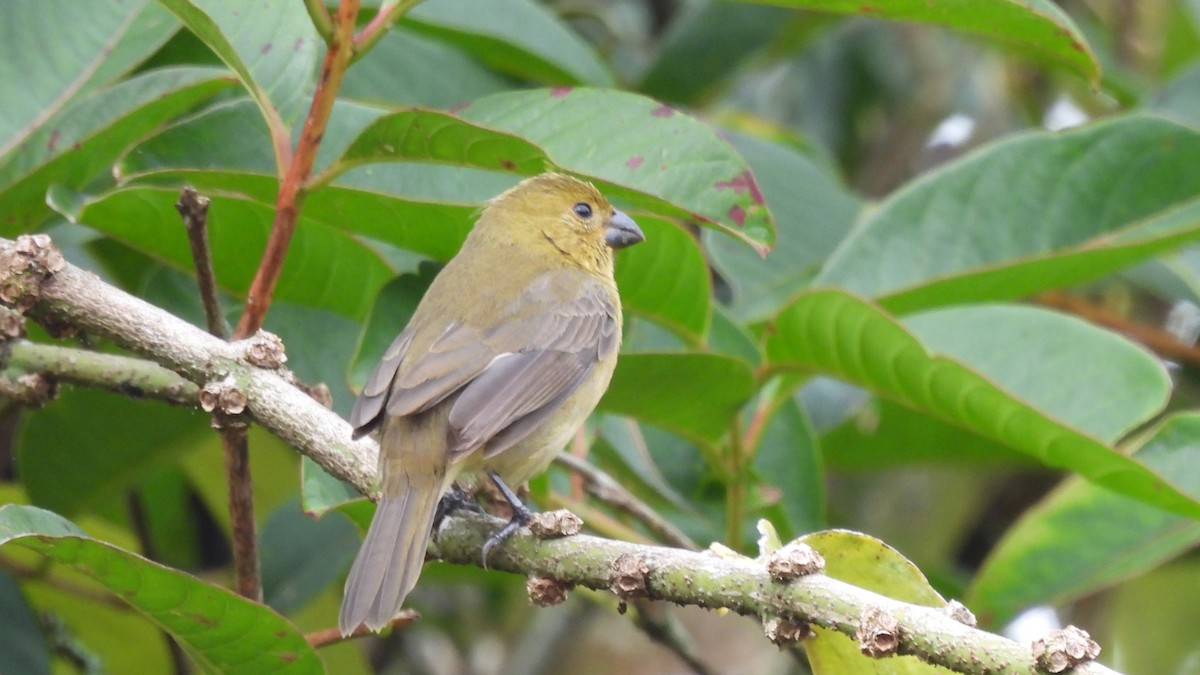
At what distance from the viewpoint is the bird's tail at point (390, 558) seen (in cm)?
260

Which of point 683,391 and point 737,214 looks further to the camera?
point 683,391

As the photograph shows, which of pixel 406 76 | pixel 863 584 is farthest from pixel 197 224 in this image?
pixel 406 76

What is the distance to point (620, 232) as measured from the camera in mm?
4082

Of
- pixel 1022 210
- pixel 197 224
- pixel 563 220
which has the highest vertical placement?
pixel 1022 210

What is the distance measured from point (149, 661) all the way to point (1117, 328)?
321 cm

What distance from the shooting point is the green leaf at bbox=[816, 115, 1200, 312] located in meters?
3.84

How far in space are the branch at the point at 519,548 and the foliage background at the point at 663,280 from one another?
27 centimetres

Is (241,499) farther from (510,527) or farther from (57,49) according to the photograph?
(57,49)

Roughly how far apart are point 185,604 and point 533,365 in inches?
42.9

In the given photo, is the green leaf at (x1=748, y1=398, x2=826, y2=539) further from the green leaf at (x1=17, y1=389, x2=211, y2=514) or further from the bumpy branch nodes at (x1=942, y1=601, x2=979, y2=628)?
the bumpy branch nodes at (x1=942, y1=601, x2=979, y2=628)

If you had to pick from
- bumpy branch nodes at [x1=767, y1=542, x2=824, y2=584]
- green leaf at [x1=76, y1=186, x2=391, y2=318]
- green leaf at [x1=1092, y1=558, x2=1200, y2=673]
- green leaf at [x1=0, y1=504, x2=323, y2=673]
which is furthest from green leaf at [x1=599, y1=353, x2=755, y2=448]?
green leaf at [x1=1092, y1=558, x2=1200, y2=673]

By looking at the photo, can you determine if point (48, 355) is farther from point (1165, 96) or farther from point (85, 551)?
point (1165, 96)

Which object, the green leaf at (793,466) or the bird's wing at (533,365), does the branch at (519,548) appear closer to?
the bird's wing at (533,365)

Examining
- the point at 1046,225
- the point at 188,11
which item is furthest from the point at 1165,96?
the point at 188,11
